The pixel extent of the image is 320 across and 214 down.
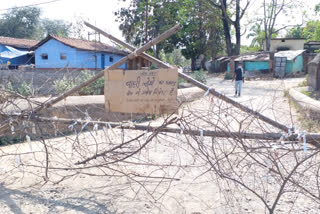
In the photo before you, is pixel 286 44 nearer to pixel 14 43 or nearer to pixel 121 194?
pixel 14 43

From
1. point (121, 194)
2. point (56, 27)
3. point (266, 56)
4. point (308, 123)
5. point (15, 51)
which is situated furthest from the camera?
point (56, 27)

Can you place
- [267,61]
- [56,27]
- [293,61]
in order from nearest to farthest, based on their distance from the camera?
[293,61]
[267,61]
[56,27]

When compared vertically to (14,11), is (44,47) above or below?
below

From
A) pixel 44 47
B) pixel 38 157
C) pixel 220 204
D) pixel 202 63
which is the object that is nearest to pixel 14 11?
pixel 44 47

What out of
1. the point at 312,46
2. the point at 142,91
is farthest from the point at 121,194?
the point at 312,46

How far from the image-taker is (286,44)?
31672mm

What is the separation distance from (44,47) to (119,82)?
22.3 metres

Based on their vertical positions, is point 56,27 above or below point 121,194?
above

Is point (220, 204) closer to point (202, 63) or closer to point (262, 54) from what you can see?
point (262, 54)

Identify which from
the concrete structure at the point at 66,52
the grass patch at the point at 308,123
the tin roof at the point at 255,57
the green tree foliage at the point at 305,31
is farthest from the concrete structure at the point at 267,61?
the grass patch at the point at 308,123

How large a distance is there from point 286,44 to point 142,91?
33024 mm

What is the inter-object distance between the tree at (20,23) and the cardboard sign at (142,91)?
37393mm

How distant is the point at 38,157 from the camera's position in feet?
14.0

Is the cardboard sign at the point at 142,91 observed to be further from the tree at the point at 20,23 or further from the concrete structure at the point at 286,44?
the tree at the point at 20,23
